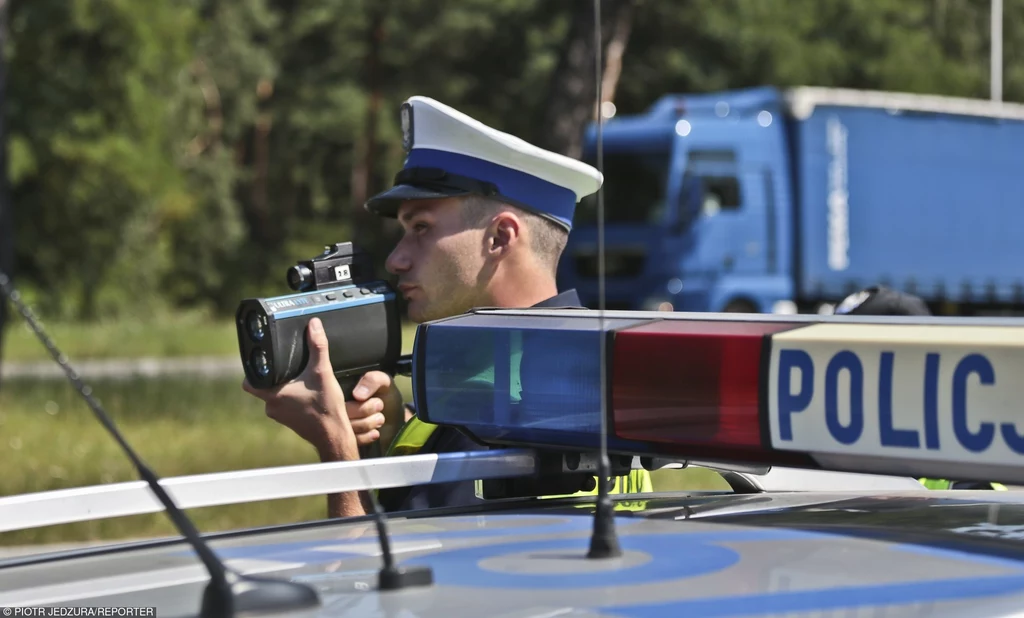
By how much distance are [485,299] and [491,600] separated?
1.45 m

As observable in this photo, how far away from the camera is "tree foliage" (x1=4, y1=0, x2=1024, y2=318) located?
86.4ft

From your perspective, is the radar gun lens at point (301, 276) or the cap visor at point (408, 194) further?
the cap visor at point (408, 194)

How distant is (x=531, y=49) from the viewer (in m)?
35.2

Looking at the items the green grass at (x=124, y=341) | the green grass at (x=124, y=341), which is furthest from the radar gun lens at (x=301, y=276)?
the green grass at (x=124, y=341)

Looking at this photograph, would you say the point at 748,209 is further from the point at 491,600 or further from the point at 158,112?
the point at 491,600

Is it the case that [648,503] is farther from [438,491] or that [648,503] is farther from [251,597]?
[251,597]

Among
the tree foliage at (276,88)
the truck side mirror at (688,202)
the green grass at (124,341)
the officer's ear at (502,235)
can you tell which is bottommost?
the green grass at (124,341)

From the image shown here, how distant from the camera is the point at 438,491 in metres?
2.33

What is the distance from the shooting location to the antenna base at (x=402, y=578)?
4.60 ft

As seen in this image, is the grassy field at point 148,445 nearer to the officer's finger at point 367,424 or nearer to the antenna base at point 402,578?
the officer's finger at point 367,424

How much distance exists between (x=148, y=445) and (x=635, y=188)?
8.90m

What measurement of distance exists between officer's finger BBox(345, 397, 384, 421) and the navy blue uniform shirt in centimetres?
11

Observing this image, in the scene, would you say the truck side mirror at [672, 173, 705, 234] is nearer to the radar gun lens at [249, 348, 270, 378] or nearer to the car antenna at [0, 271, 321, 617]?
the radar gun lens at [249, 348, 270, 378]

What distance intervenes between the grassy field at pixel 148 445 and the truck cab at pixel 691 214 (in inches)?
195
